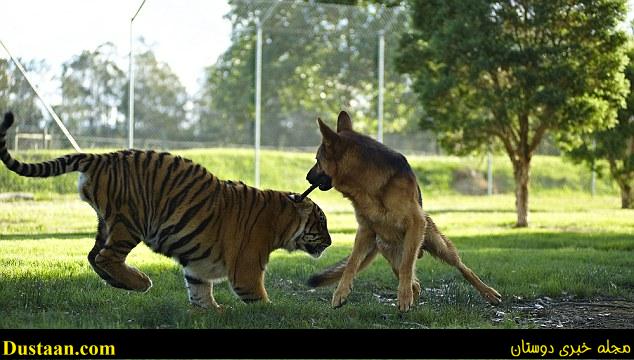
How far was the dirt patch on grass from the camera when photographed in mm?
5586

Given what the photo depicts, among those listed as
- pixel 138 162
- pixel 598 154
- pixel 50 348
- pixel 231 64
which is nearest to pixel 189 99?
pixel 231 64

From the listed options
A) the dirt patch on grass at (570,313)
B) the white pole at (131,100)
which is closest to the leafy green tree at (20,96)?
the white pole at (131,100)

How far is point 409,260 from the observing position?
550 centimetres

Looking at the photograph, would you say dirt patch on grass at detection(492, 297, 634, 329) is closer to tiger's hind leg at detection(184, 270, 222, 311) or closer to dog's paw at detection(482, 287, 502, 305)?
dog's paw at detection(482, 287, 502, 305)

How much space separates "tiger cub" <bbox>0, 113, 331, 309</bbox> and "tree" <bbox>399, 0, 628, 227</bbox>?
8.96 metres

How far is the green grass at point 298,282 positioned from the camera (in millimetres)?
5211

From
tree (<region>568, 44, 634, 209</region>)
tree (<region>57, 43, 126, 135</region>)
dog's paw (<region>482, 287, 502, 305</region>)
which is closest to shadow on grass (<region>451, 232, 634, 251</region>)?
tree (<region>568, 44, 634, 209</region>)

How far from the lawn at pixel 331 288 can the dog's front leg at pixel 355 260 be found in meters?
0.12

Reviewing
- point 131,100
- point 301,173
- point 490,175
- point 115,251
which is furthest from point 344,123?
point 490,175

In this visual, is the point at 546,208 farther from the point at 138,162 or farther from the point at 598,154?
the point at 138,162

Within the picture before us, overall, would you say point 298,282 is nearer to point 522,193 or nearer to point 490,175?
point 522,193

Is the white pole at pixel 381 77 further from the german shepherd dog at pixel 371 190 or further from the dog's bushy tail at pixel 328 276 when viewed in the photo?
the german shepherd dog at pixel 371 190

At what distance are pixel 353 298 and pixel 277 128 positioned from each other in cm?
1122

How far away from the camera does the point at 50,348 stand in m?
4.17
